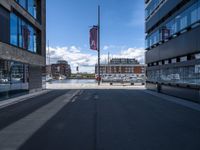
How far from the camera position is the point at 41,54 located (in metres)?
37.4

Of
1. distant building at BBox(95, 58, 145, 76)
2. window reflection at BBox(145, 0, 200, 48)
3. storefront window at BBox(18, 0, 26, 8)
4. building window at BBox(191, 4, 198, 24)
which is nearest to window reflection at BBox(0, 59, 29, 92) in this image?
storefront window at BBox(18, 0, 26, 8)

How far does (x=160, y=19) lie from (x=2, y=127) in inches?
992

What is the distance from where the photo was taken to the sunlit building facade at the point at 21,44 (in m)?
23.1

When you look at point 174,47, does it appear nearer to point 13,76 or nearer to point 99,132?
point 13,76

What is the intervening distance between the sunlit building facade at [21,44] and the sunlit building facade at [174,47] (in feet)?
44.3

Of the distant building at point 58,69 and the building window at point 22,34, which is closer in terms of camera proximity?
the building window at point 22,34

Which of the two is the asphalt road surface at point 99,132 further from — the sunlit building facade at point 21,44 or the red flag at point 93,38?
the red flag at point 93,38

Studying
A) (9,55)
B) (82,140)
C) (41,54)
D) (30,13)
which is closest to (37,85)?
(41,54)

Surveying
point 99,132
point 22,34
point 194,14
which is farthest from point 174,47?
Result: point 99,132

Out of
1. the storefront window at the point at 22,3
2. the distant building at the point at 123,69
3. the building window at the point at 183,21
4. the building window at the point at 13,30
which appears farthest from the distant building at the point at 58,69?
the building window at the point at 183,21

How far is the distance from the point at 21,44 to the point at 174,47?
14.0 meters

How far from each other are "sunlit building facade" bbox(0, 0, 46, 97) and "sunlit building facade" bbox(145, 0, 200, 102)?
13494 mm

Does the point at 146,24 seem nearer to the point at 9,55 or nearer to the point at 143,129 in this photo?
the point at 9,55

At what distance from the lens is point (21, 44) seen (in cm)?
2831
